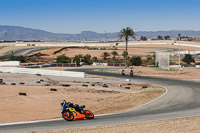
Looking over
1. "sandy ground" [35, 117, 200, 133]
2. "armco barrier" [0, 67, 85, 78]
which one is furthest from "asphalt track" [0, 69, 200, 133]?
"armco barrier" [0, 67, 85, 78]

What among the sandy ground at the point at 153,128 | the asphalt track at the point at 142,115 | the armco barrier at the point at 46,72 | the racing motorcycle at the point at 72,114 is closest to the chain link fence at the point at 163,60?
the armco barrier at the point at 46,72

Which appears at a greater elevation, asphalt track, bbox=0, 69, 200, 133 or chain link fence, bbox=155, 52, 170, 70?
chain link fence, bbox=155, 52, 170, 70

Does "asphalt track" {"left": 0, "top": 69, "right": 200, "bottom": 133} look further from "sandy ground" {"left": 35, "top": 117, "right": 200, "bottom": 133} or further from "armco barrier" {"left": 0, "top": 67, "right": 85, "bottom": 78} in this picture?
"armco barrier" {"left": 0, "top": 67, "right": 85, "bottom": 78}

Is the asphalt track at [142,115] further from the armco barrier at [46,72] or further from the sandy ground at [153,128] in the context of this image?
the armco barrier at [46,72]

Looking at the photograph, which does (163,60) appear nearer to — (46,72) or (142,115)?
(46,72)

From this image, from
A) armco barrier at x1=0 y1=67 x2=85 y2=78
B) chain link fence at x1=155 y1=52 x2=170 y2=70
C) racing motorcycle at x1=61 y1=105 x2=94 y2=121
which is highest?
chain link fence at x1=155 y1=52 x2=170 y2=70

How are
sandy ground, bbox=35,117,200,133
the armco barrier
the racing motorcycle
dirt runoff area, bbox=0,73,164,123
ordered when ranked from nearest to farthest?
sandy ground, bbox=35,117,200,133 → the racing motorcycle → dirt runoff area, bbox=0,73,164,123 → the armco barrier

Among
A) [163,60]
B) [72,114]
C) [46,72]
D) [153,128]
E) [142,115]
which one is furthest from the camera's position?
[163,60]

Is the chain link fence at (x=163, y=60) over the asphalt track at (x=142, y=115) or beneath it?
over

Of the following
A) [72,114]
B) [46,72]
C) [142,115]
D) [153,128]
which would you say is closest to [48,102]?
[72,114]

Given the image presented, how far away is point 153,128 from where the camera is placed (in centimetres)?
1586

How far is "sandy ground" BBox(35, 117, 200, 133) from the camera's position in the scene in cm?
1528

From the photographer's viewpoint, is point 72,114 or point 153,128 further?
point 72,114

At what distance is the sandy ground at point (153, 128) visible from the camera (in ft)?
50.1
